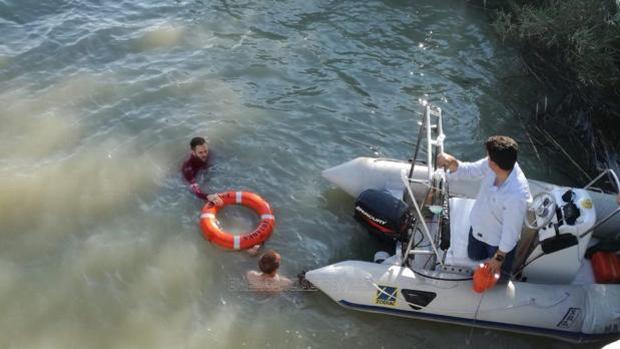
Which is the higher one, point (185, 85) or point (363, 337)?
point (185, 85)

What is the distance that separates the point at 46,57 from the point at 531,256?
8.36 m

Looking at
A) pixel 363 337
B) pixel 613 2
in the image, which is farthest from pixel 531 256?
pixel 613 2

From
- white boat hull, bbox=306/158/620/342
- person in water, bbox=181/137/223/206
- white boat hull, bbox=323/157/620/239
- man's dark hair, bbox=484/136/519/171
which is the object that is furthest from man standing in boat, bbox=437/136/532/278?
person in water, bbox=181/137/223/206

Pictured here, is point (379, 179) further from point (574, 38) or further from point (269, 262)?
point (574, 38)

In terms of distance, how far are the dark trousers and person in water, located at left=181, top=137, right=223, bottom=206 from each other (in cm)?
331

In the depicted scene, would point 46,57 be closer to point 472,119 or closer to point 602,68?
point 472,119

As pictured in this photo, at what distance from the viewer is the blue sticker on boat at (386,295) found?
6184 mm

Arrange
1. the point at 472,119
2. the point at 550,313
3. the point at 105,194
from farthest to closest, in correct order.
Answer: the point at 472,119 < the point at 105,194 < the point at 550,313

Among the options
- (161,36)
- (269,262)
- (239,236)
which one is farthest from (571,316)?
(161,36)

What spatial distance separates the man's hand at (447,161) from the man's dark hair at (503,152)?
0.62 metres

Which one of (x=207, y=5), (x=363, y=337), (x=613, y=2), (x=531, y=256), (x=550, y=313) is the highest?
(x=613, y=2)

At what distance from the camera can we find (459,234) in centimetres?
634

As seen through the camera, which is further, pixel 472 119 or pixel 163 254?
pixel 472 119

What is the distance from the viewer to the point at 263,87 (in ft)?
32.1
